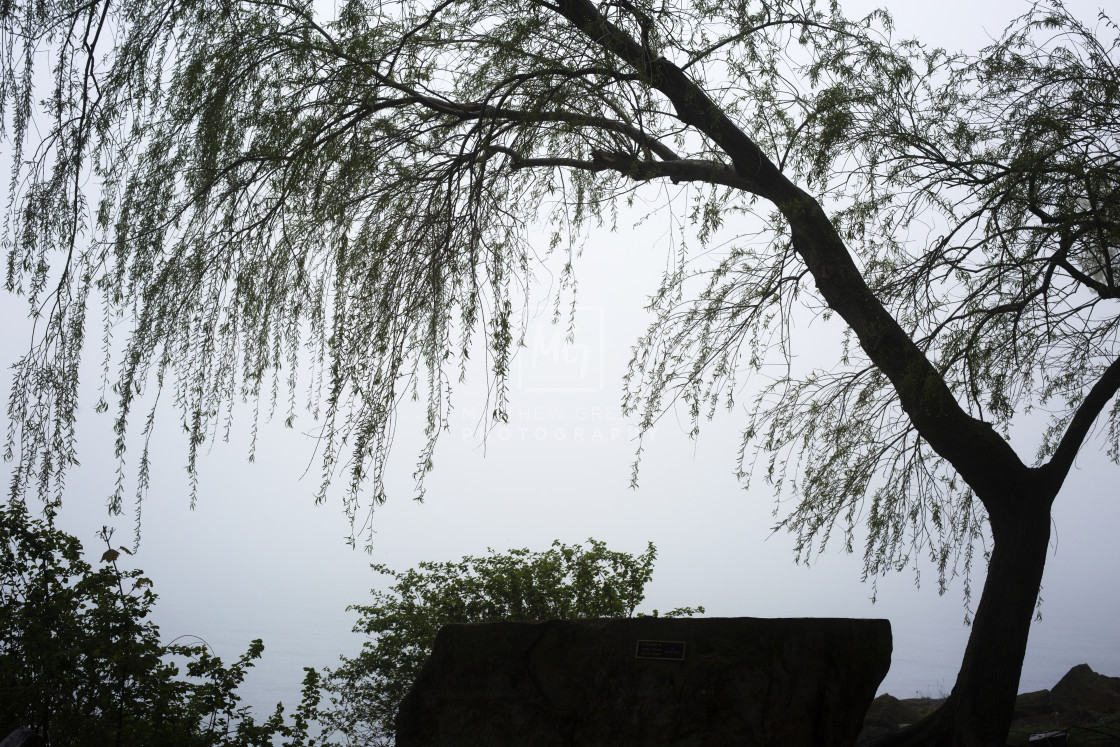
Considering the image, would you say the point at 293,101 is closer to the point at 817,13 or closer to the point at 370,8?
the point at 370,8

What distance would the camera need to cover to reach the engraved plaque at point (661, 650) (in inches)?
114

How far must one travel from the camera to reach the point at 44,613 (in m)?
3.48

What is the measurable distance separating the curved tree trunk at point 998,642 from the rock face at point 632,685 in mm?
1464

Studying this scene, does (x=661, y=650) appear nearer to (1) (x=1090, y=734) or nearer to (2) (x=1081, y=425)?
(2) (x=1081, y=425)

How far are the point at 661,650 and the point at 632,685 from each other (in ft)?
0.50

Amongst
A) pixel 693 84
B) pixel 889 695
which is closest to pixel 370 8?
pixel 693 84

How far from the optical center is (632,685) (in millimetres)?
2895

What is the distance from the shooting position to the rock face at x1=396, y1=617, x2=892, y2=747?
287 cm

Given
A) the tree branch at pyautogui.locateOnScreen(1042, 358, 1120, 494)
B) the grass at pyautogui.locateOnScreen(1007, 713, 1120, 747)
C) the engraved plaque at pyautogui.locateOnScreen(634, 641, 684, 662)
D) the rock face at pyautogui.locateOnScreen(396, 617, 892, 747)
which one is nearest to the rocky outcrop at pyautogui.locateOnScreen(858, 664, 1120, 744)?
the grass at pyautogui.locateOnScreen(1007, 713, 1120, 747)

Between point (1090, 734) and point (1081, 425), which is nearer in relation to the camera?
point (1081, 425)

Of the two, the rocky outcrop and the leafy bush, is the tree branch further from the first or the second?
the leafy bush

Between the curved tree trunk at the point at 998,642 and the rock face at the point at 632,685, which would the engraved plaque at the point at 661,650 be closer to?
the rock face at the point at 632,685

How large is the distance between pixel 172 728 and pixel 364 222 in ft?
6.93

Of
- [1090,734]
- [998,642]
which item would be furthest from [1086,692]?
[998,642]
